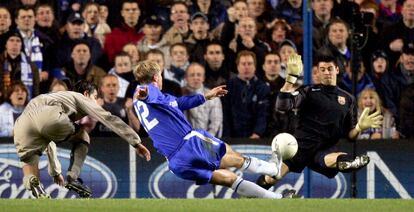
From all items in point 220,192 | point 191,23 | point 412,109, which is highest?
point 191,23

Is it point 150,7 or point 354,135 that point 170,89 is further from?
point 354,135

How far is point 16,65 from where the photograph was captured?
16.6 metres

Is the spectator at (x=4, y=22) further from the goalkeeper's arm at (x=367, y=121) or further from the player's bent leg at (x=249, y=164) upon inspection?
the goalkeeper's arm at (x=367, y=121)

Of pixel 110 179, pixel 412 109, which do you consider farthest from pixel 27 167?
pixel 412 109

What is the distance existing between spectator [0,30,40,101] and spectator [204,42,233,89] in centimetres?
214

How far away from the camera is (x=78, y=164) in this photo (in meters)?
14.3

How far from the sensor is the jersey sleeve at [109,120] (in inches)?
512

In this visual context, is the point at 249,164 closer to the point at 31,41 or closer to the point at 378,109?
the point at 378,109

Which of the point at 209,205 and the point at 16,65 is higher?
the point at 16,65

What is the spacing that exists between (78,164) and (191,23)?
3436 mm

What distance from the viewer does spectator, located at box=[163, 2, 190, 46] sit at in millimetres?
17062

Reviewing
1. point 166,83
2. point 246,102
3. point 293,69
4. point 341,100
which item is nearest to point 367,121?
point 341,100

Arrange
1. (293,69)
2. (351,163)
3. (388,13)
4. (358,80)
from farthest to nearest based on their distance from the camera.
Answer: (388,13) → (358,80) → (351,163) → (293,69)

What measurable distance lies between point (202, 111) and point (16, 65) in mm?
2395
